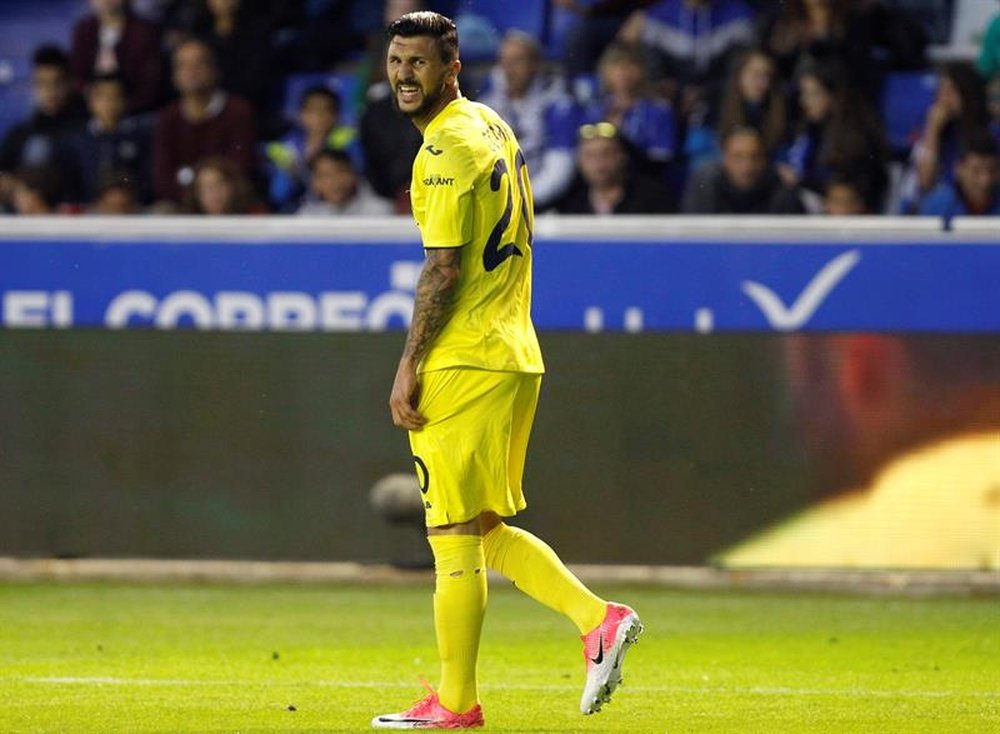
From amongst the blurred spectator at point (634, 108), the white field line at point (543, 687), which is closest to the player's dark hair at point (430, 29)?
the white field line at point (543, 687)

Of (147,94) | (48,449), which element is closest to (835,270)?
(48,449)

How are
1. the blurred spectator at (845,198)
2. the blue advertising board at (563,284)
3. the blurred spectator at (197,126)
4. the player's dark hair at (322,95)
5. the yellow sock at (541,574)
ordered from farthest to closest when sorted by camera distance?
the player's dark hair at (322,95) < the blurred spectator at (197,126) < the blurred spectator at (845,198) < the blue advertising board at (563,284) < the yellow sock at (541,574)

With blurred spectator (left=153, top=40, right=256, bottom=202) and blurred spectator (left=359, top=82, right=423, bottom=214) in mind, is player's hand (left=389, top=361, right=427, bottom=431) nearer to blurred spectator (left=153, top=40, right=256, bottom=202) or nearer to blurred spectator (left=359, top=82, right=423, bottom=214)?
blurred spectator (left=359, top=82, right=423, bottom=214)

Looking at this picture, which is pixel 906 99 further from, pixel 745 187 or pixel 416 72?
pixel 416 72

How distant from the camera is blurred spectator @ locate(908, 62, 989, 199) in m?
12.7

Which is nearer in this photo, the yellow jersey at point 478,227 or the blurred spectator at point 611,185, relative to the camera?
the yellow jersey at point 478,227

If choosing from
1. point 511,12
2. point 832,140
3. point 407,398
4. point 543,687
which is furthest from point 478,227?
point 511,12

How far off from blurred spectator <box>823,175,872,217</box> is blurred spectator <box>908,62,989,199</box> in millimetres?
464

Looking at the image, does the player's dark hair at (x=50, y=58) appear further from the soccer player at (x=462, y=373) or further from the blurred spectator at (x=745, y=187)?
the soccer player at (x=462, y=373)

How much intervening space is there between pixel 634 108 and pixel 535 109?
25.5 inches

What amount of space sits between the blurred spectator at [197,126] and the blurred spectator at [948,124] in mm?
4333

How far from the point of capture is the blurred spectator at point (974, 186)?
1227 centimetres

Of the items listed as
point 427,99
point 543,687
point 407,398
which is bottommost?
point 543,687

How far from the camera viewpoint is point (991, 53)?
518 inches
